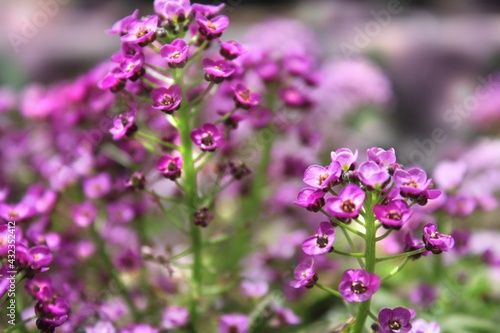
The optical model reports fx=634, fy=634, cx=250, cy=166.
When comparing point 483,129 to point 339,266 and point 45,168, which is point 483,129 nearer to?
point 339,266

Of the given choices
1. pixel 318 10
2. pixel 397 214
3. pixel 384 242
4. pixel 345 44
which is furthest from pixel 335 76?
pixel 397 214

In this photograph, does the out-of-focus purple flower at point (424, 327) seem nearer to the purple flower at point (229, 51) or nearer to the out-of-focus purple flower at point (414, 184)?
the out-of-focus purple flower at point (414, 184)

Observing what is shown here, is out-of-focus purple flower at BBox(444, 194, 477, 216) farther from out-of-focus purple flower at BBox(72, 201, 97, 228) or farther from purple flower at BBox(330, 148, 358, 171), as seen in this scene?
out-of-focus purple flower at BBox(72, 201, 97, 228)

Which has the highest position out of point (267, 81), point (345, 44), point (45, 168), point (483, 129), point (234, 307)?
point (267, 81)

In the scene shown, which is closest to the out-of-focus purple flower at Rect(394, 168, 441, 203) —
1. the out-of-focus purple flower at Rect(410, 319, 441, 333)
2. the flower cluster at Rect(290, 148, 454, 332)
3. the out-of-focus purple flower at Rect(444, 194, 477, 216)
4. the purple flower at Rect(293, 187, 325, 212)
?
the flower cluster at Rect(290, 148, 454, 332)

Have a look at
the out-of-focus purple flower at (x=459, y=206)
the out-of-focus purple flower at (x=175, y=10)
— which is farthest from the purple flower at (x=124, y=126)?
the out-of-focus purple flower at (x=459, y=206)
